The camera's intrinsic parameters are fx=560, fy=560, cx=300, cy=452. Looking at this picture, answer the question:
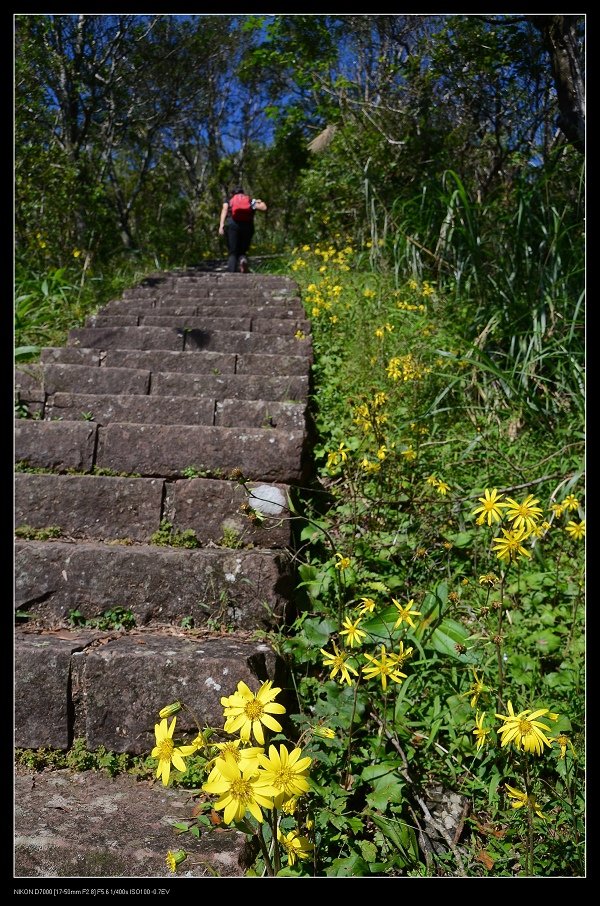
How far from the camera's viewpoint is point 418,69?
18.4ft

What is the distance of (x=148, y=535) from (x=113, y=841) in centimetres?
113

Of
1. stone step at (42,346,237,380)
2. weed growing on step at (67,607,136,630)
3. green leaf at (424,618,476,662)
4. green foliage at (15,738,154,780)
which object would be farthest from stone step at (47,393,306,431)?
green foliage at (15,738,154,780)

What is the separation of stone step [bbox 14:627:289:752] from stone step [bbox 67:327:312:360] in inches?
97.2

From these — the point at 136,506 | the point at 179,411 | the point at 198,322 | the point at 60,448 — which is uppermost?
the point at 198,322

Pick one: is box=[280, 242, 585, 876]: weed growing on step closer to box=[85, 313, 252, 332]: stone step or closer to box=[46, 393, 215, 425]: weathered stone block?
box=[46, 393, 215, 425]: weathered stone block

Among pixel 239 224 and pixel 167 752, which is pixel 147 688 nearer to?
pixel 167 752

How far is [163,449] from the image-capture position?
2506 mm

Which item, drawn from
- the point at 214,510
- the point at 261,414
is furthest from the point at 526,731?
the point at 261,414

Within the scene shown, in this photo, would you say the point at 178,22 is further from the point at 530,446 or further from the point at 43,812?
the point at 43,812

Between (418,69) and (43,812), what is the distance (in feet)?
21.7

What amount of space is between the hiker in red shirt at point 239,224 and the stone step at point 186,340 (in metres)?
3.26

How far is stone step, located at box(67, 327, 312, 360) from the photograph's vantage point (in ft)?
12.4
